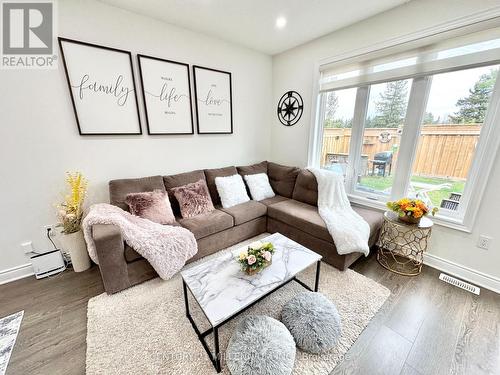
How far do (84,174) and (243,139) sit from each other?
2.11m

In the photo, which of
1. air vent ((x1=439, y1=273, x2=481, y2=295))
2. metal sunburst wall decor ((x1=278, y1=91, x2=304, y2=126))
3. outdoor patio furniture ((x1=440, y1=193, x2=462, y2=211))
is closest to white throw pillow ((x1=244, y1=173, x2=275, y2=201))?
metal sunburst wall decor ((x1=278, y1=91, x2=304, y2=126))

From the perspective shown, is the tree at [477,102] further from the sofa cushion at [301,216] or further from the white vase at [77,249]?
the white vase at [77,249]

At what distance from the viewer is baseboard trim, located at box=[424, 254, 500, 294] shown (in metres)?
1.81

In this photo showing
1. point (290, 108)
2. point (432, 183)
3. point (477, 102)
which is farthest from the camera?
point (290, 108)

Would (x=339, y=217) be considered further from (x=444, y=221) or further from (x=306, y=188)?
(x=444, y=221)

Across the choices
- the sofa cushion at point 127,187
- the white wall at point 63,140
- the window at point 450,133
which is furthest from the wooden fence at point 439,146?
the sofa cushion at point 127,187

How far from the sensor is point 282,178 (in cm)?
312

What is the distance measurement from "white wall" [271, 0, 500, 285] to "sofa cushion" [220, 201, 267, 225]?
1374 millimetres

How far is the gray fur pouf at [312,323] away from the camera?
1.27 m

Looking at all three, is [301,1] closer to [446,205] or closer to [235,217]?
[235,217]

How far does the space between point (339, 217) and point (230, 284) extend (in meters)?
1.43

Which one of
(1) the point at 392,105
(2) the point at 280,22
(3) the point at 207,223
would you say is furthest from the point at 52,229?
(1) the point at 392,105

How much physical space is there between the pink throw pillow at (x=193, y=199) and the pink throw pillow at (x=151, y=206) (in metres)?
0.17

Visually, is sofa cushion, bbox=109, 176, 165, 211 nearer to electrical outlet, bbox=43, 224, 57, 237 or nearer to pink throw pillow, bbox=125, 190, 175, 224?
pink throw pillow, bbox=125, 190, 175, 224
